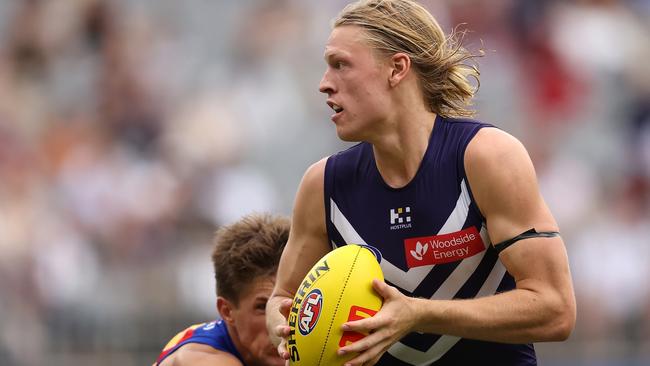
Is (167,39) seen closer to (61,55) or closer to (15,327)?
(61,55)

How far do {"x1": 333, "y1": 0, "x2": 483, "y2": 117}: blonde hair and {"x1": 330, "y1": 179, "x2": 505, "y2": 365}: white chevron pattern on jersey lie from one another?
0.52 meters

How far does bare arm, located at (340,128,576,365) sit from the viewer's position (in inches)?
194

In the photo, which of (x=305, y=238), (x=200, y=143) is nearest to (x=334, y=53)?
(x=305, y=238)

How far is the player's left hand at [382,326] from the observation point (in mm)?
4859

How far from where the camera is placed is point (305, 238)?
5.87m

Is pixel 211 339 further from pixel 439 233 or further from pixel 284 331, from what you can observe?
pixel 439 233

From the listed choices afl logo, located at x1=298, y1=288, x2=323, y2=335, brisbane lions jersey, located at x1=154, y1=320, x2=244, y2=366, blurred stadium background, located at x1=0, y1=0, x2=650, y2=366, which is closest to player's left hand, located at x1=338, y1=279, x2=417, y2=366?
afl logo, located at x1=298, y1=288, x2=323, y2=335

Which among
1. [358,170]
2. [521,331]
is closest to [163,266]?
[358,170]

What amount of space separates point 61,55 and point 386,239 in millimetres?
9005

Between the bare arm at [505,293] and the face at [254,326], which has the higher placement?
the bare arm at [505,293]

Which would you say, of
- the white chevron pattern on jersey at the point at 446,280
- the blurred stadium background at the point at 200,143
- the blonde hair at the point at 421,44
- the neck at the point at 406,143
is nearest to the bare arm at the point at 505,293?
the white chevron pattern on jersey at the point at 446,280

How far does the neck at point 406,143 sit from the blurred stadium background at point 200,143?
5.75m

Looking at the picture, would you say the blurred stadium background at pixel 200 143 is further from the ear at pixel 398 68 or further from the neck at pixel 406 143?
the ear at pixel 398 68

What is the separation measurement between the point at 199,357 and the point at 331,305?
1.49 meters
